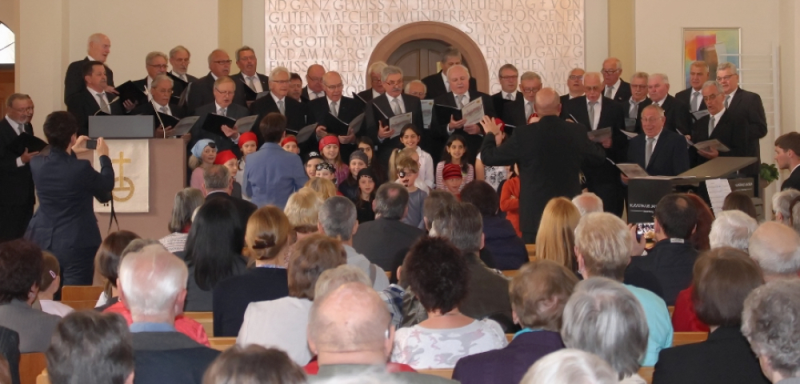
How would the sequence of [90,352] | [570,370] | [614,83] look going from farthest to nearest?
[614,83] → [90,352] → [570,370]

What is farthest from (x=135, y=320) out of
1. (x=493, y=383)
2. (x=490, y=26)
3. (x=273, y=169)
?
(x=490, y=26)

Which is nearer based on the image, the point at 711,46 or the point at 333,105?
the point at 333,105

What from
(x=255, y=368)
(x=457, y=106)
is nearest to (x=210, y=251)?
(x=255, y=368)

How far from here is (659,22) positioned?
38.5ft

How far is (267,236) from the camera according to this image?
4113 millimetres

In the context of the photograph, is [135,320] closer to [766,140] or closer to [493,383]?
[493,383]

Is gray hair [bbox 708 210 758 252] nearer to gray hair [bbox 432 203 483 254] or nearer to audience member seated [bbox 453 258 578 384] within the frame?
gray hair [bbox 432 203 483 254]

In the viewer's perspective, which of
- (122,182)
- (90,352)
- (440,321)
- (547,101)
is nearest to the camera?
(90,352)

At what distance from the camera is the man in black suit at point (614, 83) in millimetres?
9680

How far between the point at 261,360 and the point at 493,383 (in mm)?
1116

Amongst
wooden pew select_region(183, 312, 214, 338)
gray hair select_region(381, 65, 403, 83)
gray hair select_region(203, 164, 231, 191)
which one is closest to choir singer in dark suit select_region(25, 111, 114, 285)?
gray hair select_region(203, 164, 231, 191)

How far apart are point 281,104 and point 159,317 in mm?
6197

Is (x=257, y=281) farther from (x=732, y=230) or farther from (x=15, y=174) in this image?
(x=15, y=174)

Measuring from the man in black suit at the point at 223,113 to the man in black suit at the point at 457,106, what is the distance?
5.72 feet
